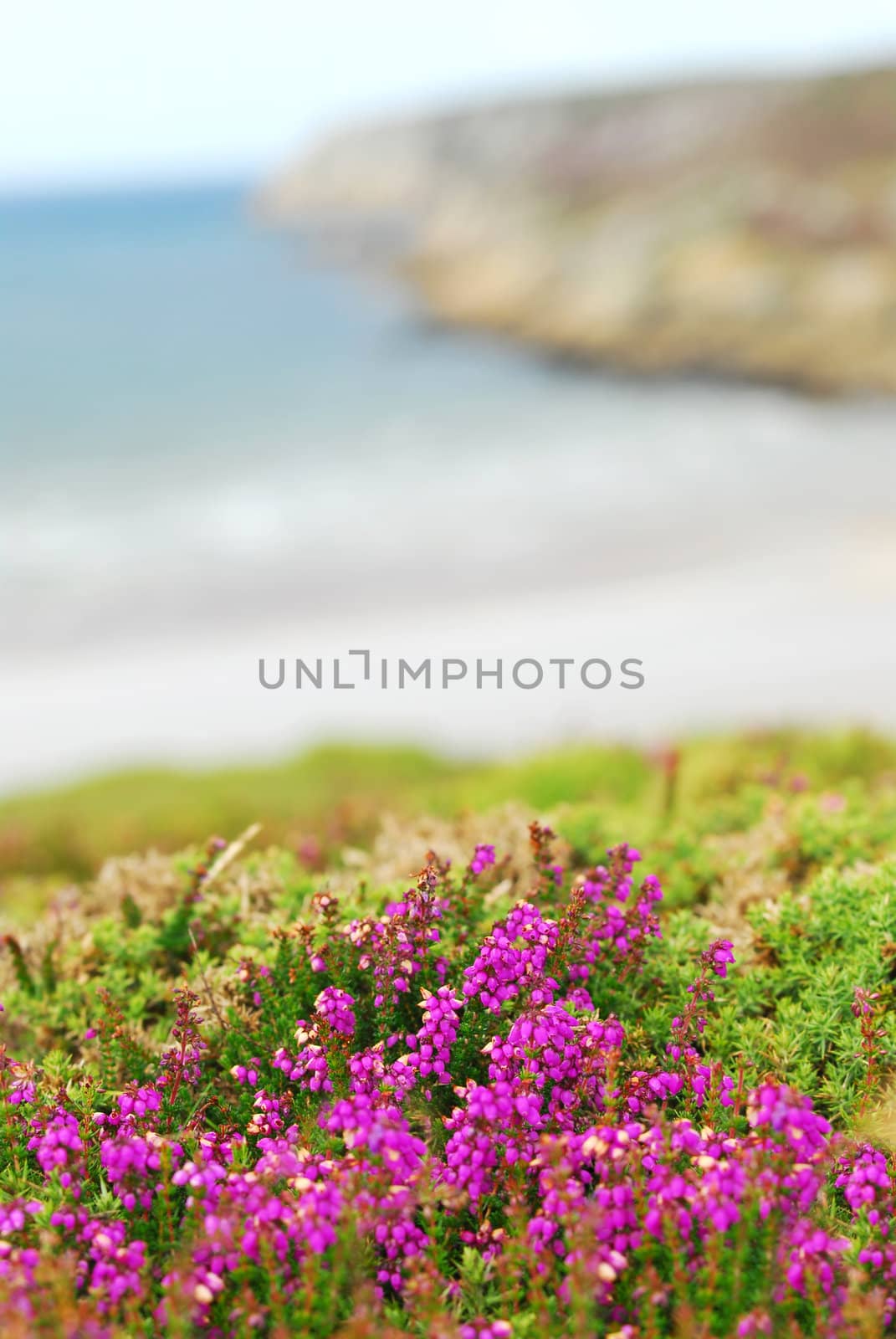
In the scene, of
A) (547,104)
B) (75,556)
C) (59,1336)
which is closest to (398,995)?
(59,1336)

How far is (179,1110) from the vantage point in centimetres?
359

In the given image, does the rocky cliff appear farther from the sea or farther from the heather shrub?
the heather shrub

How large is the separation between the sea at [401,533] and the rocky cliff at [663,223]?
2.13m

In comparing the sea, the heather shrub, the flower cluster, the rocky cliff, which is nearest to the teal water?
the sea

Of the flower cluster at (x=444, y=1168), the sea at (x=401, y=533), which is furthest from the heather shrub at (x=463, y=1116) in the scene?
the sea at (x=401, y=533)

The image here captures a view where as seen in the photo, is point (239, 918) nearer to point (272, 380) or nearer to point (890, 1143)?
point (890, 1143)

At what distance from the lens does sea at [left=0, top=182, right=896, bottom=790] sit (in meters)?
15.7

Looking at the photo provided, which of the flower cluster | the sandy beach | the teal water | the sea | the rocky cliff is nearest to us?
the flower cluster

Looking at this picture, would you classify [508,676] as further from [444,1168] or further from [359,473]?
[359,473]

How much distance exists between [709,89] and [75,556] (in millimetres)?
54260

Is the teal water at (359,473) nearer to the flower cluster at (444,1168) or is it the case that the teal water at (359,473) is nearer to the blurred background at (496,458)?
the blurred background at (496,458)

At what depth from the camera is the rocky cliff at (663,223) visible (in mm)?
34919

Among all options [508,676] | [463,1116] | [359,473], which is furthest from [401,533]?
[463,1116]

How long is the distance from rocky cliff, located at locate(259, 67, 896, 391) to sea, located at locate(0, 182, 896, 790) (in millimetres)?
2132
